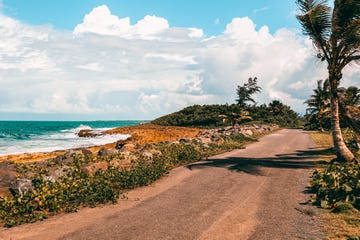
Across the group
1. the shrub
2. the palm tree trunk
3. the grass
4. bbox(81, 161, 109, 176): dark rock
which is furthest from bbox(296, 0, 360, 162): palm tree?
bbox(81, 161, 109, 176): dark rock

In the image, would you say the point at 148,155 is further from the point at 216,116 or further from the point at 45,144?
the point at 216,116

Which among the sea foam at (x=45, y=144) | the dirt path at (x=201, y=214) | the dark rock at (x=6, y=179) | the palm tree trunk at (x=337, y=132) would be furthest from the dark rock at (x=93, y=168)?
the sea foam at (x=45, y=144)

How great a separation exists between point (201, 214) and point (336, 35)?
12.3 m

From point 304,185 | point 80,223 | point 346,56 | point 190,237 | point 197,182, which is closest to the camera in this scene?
point 190,237

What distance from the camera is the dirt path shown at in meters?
7.68

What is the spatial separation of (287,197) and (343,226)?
2853 mm

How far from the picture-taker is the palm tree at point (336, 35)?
50.2 ft

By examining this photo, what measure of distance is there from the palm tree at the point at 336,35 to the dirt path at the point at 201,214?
5.15m

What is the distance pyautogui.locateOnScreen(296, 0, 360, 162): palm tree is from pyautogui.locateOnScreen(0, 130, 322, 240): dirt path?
5.15m

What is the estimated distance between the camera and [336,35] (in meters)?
15.8

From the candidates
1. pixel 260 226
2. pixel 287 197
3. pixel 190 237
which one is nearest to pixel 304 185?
pixel 287 197

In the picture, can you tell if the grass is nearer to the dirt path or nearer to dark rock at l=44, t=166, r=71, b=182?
the dirt path

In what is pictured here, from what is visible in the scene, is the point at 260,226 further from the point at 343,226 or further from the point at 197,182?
the point at 197,182

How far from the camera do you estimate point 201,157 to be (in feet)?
64.3
